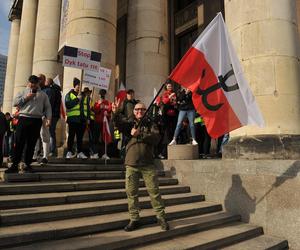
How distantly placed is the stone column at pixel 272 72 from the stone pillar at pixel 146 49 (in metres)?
6.04

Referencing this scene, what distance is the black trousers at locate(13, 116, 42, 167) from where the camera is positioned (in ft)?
20.1

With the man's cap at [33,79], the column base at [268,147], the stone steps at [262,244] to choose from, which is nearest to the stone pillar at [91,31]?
the man's cap at [33,79]

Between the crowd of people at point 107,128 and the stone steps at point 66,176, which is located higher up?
the crowd of people at point 107,128

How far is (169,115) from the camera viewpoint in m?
9.42

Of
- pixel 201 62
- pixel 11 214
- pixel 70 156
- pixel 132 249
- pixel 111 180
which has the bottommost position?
pixel 132 249

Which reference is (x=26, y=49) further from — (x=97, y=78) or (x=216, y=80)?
(x=216, y=80)

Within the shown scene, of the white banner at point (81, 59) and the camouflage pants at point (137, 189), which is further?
the white banner at point (81, 59)

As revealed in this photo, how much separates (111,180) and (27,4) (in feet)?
59.5

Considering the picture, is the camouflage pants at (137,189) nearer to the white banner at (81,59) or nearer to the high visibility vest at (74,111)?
the high visibility vest at (74,111)

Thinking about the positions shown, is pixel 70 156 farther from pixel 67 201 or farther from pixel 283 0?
pixel 283 0

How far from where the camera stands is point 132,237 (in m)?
4.54

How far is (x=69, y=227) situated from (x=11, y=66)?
75.5ft

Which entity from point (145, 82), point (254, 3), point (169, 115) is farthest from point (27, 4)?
point (254, 3)

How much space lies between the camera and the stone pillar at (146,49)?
1293 cm
